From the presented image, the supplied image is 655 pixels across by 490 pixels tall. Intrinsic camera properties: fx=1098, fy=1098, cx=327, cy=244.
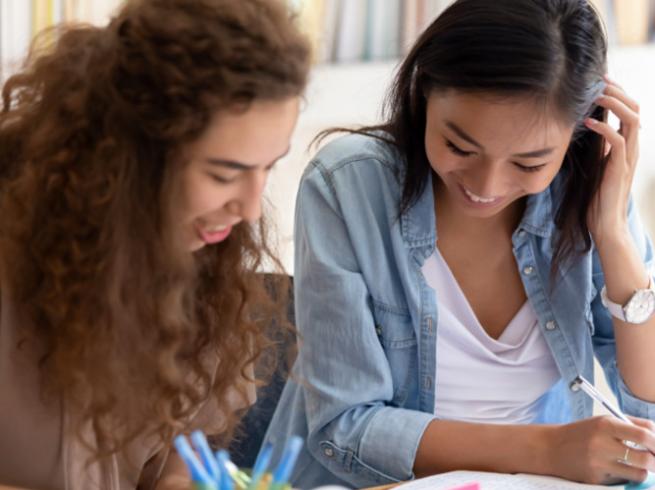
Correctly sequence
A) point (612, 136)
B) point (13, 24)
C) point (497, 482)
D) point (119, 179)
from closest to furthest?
1. point (119, 179)
2. point (497, 482)
3. point (612, 136)
4. point (13, 24)

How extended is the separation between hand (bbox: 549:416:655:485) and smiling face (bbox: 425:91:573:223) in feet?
1.00

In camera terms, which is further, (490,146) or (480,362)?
(480,362)

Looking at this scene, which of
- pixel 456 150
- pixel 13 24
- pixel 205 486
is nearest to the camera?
pixel 205 486

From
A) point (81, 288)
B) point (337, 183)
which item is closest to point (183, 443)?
point (81, 288)

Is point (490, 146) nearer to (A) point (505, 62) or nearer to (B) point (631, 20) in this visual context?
(A) point (505, 62)

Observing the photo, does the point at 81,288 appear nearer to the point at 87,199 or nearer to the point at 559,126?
the point at 87,199

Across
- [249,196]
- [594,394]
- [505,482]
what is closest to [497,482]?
[505,482]

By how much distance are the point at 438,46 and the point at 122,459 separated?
610mm

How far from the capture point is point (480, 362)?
146 cm

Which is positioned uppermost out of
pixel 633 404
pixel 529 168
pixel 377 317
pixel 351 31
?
pixel 529 168

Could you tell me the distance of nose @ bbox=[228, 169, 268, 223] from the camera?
991 millimetres

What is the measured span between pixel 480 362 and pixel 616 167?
0.32m

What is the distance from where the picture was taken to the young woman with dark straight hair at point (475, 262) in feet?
4.27

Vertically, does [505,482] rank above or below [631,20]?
below
